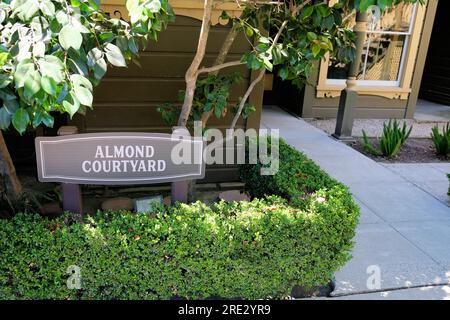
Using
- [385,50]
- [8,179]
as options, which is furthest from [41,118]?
[385,50]

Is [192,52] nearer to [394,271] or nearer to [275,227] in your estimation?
[275,227]

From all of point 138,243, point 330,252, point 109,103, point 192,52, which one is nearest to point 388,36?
point 192,52

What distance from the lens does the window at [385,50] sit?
832 centimetres

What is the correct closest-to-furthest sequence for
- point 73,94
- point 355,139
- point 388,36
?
point 73,94
point 355,139
point 388,36

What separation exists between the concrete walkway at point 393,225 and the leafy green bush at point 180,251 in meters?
0.53

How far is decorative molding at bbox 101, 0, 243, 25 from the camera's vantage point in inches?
168

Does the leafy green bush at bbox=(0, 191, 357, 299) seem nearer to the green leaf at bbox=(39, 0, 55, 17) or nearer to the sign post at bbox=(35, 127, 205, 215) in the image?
the sign post at bbox=(35, 127, 205, 215)

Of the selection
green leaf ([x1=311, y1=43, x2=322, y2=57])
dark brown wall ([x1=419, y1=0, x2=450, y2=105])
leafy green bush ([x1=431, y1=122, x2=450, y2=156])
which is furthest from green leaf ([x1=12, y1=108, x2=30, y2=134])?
dark brown wall ([x1=419, y1=0, x2=450, y2=105])

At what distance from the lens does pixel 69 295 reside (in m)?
2.67

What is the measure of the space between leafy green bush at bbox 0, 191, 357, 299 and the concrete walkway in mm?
528

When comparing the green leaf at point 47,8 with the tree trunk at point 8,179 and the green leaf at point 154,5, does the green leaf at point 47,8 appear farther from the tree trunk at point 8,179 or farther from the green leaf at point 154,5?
the tree trunk at point 8,179

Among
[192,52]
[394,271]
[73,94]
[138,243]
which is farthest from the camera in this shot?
[192,52]

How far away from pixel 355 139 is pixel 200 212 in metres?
4.92

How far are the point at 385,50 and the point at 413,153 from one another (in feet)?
9.42
